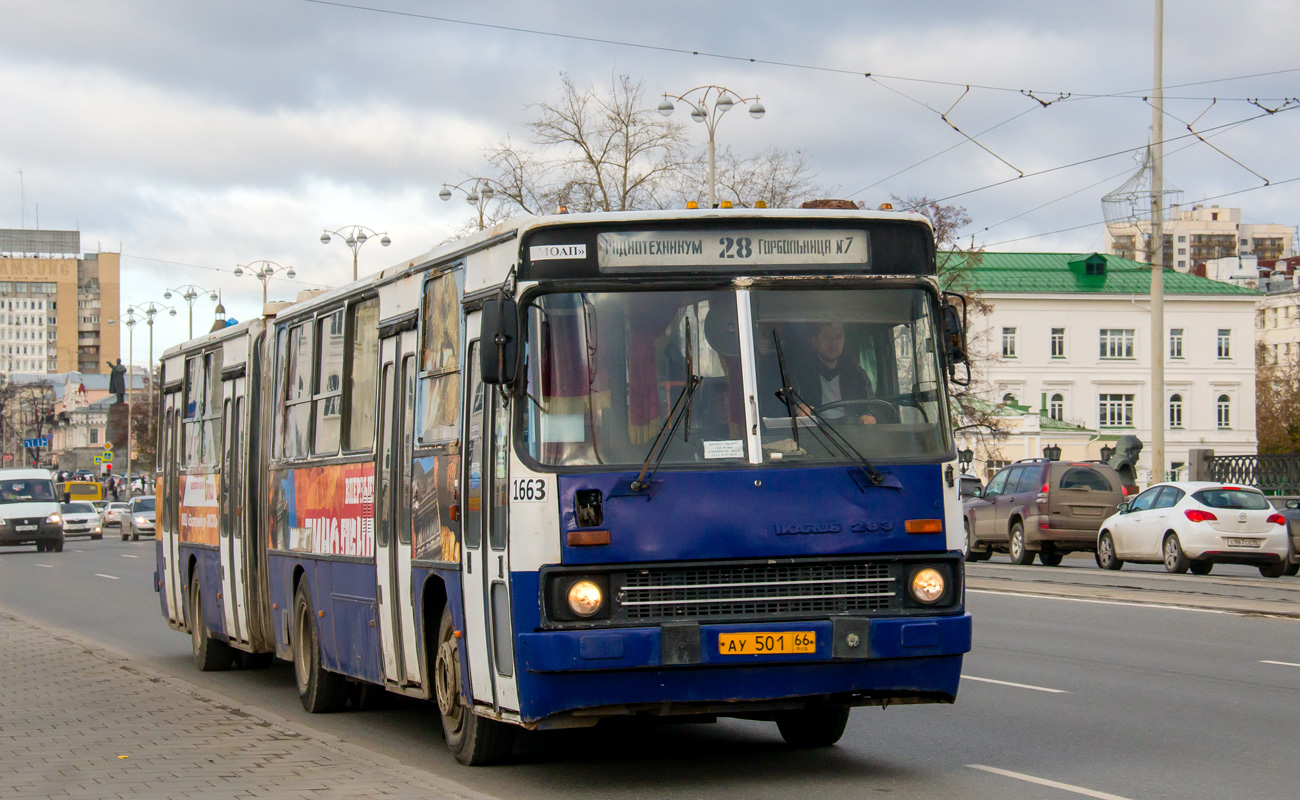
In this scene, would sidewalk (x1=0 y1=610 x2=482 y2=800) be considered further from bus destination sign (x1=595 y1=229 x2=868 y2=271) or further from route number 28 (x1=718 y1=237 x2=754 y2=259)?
route number 28 (x1=718 y1=237 x2=754 y2=259)

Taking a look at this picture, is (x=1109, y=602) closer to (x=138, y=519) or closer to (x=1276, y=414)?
(x=138, y=519)

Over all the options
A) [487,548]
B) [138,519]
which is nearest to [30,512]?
[138,519]

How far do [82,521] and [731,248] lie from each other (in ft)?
184

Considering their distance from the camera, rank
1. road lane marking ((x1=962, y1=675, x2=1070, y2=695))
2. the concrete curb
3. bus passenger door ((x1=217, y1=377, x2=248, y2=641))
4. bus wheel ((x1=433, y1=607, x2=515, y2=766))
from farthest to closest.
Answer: the concrete curb → bus passenger door ((x1=217, y1=377, x2=248, y2=641)) → road lane marking ((x1=962, y1=675, x2=1070, y2=695)) → bus wheel ((x1=433, y1=607, x2=515, y2=766))

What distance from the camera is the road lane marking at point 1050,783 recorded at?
27.2 ft

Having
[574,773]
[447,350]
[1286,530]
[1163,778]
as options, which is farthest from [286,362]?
[1286,530]

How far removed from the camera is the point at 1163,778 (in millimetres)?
8797

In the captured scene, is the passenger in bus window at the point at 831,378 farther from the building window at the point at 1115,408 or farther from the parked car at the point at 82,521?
the building window at the point at 1115,408

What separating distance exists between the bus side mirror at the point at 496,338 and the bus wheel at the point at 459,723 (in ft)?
5.67

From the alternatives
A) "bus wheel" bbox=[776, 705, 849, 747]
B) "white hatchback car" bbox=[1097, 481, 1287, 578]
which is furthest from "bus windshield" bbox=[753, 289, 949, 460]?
"white hatchback car" bbox=[1097, 481, 1287, 578]

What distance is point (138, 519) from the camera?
59.3 m

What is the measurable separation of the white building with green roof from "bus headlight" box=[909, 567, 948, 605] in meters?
88.6

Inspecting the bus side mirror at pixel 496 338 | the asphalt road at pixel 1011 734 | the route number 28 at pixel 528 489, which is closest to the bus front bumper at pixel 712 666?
the asphalt road at pixel 1011 734

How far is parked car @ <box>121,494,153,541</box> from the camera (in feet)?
194
